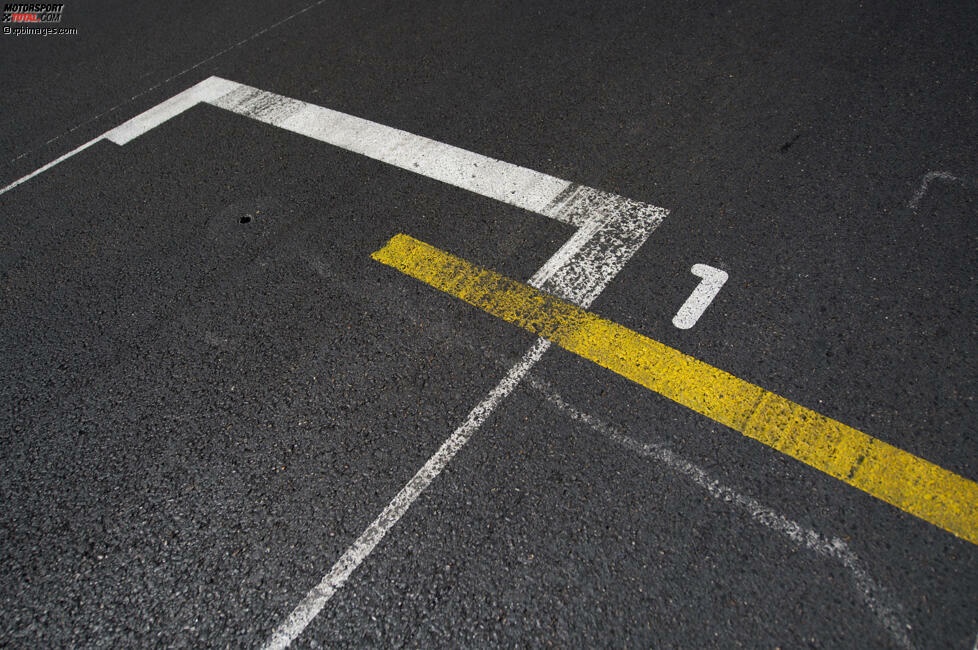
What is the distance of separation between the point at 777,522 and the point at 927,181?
2.60 metres

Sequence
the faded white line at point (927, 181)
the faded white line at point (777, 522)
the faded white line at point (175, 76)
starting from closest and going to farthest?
the faded white line at point (777, 522)
the faded white line at point (927, 181)
the faded white line at point (175, 76)

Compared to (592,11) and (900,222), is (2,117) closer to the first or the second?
(592,11)

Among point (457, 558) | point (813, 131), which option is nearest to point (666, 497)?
point (457, 558)

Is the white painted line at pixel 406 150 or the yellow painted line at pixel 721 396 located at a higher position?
the white painted line at pixel 406 150

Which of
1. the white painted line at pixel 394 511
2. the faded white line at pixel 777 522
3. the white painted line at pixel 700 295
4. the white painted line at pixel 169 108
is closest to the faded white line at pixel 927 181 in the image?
the white painted line at pixel 700 295

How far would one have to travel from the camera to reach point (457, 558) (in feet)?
8.30

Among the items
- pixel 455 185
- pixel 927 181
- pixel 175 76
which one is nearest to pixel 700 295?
pixel 927 181

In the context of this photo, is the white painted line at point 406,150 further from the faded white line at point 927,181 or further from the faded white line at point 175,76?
the faded white line at point 927,181

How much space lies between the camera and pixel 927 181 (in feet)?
12.0

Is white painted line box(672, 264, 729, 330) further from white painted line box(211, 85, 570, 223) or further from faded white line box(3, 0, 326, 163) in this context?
faded white line box(3, 0, 326, 163)

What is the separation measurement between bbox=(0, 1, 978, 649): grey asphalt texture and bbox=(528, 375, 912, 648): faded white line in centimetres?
2

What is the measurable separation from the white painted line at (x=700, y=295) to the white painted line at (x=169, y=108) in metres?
4.93

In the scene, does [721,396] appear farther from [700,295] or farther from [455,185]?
[455,185]

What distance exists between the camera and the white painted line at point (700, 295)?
10.5ft
